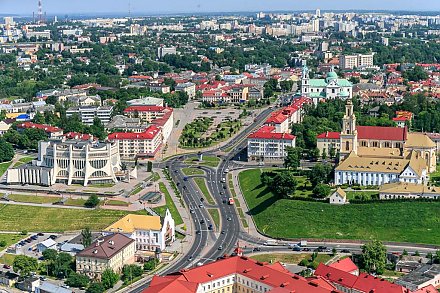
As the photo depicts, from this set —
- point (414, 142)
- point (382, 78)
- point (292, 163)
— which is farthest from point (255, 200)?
point (382, 78)

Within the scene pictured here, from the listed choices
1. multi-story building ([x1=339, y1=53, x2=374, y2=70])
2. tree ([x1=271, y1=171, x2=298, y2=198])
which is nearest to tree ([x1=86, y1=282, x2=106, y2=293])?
tree ([x1=271, y1=171, x2=298, y2=198])

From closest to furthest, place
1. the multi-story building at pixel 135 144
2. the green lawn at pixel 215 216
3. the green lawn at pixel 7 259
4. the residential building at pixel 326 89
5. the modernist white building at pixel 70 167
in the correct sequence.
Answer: the green lawn at pixel 7 259 → the green lawn at pixel 215 216 → the modernist white building at pixel 70 167 → the multi-story building at pixel 135 144 → the residential building at pixel 326 89

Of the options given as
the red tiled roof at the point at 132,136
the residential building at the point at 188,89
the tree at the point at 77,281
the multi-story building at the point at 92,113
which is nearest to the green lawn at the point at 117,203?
the tree at the point at 77,281

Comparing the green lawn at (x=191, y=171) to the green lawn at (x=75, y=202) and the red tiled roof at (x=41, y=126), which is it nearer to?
the green lawn at (x=75, y=202)

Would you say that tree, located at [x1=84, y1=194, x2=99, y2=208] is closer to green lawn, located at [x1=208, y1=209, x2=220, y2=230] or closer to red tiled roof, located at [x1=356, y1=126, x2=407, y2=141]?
green lawn, located at [x1=208, y1=209, x2=220, y2=230]

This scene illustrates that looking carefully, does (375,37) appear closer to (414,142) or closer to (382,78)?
(382,78)

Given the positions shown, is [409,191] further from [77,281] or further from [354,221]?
[77,281]
